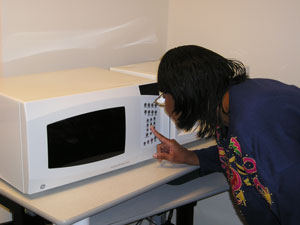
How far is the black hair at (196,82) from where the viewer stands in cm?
112

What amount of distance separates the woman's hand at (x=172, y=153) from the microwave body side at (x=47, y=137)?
7 cm

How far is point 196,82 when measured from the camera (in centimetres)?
112

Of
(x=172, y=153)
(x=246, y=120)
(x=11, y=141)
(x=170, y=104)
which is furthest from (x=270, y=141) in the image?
(x=11, y=141)

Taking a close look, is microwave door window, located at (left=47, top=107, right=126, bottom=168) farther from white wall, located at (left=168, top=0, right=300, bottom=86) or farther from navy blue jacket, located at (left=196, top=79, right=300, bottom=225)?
Answer: white wall, located at (left=168, top=0, right=300, bottom=86)

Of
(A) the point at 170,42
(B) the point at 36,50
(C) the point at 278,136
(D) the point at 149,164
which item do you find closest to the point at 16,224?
(D) the point at 149,164

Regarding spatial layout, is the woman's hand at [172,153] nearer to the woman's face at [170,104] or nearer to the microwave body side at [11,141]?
the woman's face at [170,104]

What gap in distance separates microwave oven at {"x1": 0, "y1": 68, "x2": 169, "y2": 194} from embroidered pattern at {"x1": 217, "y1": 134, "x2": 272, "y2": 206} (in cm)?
28

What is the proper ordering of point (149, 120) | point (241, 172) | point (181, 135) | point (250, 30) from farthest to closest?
point (250, 30) < point (181, 135) < point (149, 120) < point (241, 172)

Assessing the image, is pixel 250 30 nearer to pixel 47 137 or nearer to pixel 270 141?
pixel 270 141

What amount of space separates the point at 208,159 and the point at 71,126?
0.51 m

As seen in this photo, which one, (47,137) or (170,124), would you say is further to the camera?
(170,124)

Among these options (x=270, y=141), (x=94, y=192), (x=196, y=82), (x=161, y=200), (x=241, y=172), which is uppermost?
(x=196, y=82)

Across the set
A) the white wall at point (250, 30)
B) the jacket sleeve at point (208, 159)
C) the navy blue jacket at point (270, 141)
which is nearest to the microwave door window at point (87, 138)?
the jacket sleeve at point (208, 159)

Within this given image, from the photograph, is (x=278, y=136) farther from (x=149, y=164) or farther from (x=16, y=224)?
(x=16, y=224)
